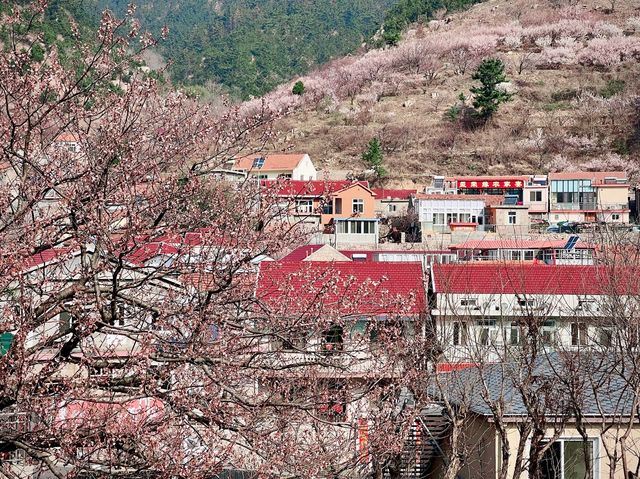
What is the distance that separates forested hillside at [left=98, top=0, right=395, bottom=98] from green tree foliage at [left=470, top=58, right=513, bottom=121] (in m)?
27.8

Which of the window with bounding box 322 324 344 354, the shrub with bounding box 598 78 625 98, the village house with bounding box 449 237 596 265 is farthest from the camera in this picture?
the shrub with bounding box 598 78 625 98

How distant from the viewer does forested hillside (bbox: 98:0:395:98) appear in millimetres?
100125

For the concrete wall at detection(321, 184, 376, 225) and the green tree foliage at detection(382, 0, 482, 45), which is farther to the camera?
the green tree foliage at detection(382, 0, 482, 45)

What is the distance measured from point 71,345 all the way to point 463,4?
3567 inches

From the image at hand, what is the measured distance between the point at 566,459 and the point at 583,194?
126ft

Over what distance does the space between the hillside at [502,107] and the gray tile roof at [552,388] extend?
40420 mm

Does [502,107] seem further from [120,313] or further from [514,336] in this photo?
[120,313]

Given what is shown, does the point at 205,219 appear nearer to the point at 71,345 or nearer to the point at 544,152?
the point at 71,345

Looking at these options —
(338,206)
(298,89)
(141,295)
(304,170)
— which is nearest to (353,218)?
(338,206)

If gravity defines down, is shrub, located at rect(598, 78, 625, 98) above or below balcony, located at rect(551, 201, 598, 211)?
above

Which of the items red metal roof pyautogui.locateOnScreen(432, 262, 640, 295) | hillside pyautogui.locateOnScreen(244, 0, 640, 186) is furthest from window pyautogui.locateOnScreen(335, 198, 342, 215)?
red metal roof pyautogui.locateOnScreen(432, 262, 640, 295)

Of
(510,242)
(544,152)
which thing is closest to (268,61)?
(544,152)

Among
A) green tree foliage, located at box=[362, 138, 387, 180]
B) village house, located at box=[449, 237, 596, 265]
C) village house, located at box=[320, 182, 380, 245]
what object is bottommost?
village house, located at box=[449, 237, 596, 265]

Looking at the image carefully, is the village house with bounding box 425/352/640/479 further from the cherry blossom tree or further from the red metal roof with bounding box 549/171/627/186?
the red metal roof with bounding box 549/171/627/186
